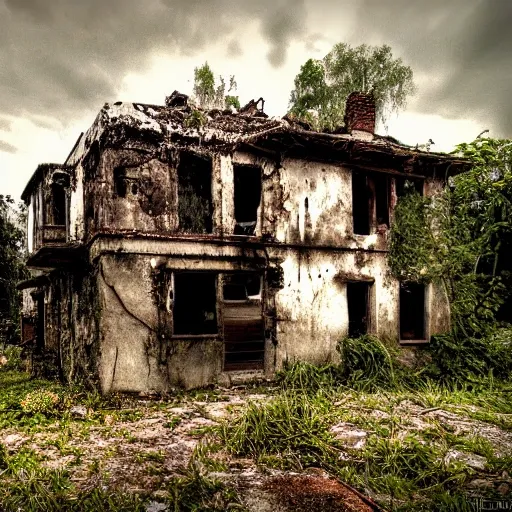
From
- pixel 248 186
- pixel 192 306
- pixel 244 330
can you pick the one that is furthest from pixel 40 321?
pixel 248 186

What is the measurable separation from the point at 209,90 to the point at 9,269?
14326 millimetres

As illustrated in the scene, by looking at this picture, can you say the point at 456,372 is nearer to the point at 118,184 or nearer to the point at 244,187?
the point at 244,187

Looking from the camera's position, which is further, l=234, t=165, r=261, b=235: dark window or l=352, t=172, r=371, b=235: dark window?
l=352, t=172, r=371, b=235: dark window

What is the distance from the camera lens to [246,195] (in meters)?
13.7

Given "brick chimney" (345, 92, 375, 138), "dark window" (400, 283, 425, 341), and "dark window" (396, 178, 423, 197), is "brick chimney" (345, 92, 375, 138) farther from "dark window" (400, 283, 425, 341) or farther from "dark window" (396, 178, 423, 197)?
"dark window" (400, 283, 425, 341)

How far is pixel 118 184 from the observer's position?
10.1m

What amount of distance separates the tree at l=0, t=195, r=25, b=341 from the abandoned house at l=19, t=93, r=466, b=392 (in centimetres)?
788

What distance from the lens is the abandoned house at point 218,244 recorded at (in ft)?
32.7

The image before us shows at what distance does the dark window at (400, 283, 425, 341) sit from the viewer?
43.0ft

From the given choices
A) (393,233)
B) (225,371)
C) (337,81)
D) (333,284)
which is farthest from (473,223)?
(337,81)

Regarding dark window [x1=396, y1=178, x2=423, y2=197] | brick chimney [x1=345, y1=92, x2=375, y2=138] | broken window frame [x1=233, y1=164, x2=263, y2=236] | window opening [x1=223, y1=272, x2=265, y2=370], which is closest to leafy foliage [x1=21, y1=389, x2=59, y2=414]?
window opening [x1=223, y1=272, x2=265, y2=370]

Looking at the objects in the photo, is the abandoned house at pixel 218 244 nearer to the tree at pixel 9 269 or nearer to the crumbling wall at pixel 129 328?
the crumbling wall at pixel 129 328

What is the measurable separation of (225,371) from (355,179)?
6.77 meters

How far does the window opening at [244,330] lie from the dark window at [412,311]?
4.54 m
